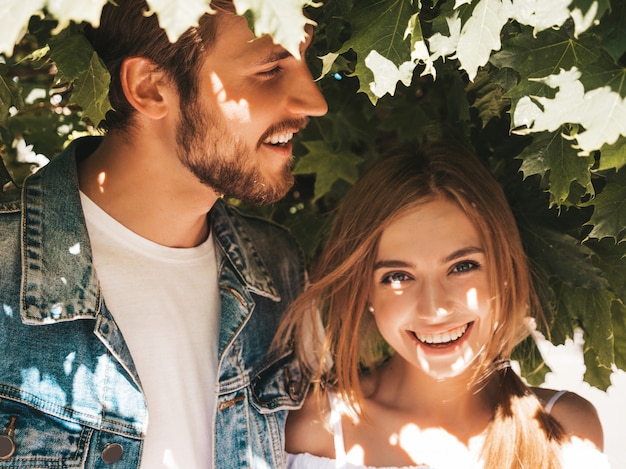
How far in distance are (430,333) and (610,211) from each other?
64 cm

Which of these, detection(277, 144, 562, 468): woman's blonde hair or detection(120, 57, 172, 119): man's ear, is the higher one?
detection(120, 57, 172, 119): man's ear

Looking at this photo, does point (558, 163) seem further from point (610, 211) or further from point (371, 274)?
point (371, 274)

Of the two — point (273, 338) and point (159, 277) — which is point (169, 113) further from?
point (273, 338)

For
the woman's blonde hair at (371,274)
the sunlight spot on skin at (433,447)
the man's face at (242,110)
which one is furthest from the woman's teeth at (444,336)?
the man's face at (242,110)

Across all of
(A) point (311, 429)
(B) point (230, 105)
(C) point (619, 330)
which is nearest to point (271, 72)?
(B) point (230, 105)

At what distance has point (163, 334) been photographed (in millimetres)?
2131

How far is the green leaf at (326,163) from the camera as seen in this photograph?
8.91 feet

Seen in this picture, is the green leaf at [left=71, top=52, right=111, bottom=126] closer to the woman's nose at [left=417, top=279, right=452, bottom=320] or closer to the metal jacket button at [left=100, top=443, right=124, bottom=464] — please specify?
the metal jacket button at [left=100, top=443, right=124, bottom=464]

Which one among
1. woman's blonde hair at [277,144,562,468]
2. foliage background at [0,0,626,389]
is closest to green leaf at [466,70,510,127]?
foliage background at [0,0,626,389]

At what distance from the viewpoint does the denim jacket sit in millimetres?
1863

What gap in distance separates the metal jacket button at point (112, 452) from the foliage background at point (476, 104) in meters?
0.83

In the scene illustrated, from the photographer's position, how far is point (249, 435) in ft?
7.22

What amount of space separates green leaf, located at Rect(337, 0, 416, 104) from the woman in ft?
2.15

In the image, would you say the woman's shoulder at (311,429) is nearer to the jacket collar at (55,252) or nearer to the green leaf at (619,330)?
the jacket collar at (55,252)
